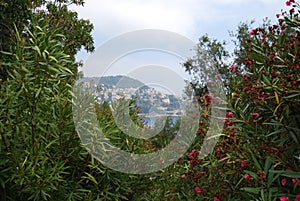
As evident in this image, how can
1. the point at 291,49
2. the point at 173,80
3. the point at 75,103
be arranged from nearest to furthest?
the point at 291,49, the point at 75,103, the point at 173,80

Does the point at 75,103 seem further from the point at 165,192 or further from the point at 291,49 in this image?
the point at 291,49

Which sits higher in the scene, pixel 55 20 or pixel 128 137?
pixel 55 20

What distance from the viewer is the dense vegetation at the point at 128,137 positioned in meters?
2.47

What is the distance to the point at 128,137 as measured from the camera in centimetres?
358

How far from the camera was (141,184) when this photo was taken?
3598mm

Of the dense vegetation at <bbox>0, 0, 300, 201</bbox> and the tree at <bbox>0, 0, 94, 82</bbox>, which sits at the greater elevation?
the tree at <bbox>0, 0, 94, 82</bbox>

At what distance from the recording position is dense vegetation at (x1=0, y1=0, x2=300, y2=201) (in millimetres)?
2473

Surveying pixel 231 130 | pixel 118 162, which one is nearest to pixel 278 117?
pixel 231 130

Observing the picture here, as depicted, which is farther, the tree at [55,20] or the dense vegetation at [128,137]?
the tree at [55,20]

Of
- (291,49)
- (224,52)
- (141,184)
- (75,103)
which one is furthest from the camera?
(224,52)

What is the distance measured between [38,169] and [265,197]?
152 cm

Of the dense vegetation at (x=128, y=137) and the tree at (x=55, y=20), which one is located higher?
the tree at (x=55, y=20)

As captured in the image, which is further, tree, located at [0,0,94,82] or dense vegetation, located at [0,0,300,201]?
tree, located at [0,0,94,82]

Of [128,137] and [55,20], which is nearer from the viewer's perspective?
[128,137]
